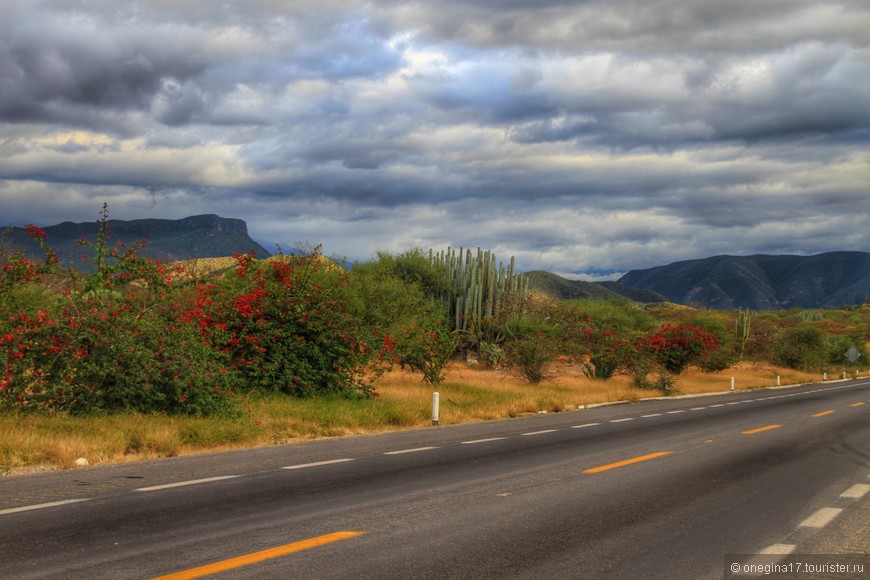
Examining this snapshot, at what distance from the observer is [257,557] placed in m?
6.36

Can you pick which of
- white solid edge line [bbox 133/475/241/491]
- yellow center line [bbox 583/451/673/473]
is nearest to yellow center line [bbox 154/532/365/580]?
white solid edge line [bbox 133/475/241/491]

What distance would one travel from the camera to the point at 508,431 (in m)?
17.3

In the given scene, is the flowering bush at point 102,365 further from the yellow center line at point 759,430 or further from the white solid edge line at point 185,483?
the yellow center line at point 759,430

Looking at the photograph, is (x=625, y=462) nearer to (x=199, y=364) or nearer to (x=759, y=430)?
(x=759, y=430)

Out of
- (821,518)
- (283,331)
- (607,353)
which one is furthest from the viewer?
(607,353)

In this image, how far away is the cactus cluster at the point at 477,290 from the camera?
4912 centimetres

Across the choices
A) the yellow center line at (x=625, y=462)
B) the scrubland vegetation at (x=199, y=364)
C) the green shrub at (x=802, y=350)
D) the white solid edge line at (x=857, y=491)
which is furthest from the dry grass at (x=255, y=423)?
the green shrub at (x=802, y=350)

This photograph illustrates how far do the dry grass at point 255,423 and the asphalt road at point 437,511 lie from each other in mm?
1023

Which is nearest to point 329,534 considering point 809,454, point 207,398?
point 207,398

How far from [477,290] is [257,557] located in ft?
142

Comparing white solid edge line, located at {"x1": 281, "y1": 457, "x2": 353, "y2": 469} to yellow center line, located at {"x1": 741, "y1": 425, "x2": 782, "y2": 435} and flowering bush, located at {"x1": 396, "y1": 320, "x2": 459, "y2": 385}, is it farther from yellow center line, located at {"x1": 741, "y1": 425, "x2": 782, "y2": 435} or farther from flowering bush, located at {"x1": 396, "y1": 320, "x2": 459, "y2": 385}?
flowering bush, located at {"x1": 396, "y1": 320, "x2": 459, "y2": 385}

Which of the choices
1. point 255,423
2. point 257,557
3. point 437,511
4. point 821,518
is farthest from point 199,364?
point 821,518

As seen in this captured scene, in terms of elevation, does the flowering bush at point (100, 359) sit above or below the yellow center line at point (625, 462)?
above

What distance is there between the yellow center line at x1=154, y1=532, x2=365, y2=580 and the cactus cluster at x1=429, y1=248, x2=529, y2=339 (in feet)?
133
